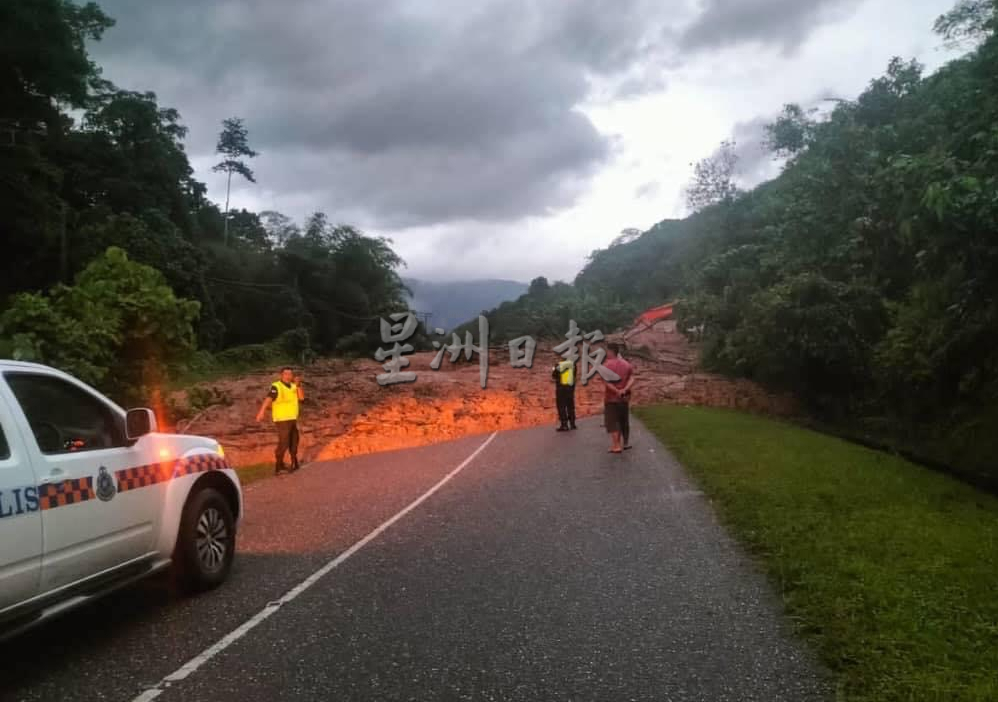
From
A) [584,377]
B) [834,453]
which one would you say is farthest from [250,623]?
[584,377]

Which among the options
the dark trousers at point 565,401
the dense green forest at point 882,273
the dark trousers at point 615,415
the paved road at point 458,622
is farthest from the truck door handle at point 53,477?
the dark trousers at point 565,401

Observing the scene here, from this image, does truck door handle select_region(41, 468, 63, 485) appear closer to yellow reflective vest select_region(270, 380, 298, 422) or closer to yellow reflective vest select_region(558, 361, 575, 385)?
yellow reflective vest select_region(270, 380, 298, 422)

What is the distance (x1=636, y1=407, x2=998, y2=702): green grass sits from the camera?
4375 mm

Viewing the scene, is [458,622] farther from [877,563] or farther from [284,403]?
[284,403]

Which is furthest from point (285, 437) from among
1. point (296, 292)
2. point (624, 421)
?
point (296, 292)

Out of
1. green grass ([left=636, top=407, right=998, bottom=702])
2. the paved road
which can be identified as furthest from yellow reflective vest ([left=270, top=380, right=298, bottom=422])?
green grass ([left=636, top=407, right=998, bottom=702])

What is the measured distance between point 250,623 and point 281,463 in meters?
9.20

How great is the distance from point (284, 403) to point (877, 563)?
10.1m

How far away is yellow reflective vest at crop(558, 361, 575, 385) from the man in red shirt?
4.68 meters

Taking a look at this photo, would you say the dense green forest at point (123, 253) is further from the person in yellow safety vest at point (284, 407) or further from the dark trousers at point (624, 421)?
the dark trousers at point (624, 421)

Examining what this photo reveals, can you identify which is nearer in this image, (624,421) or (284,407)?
(284,407)

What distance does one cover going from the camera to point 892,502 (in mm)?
9469

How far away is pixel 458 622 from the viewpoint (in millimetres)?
5387

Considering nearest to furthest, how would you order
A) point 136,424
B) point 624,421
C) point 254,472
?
point 136,424, point 624,421, point 254,472
